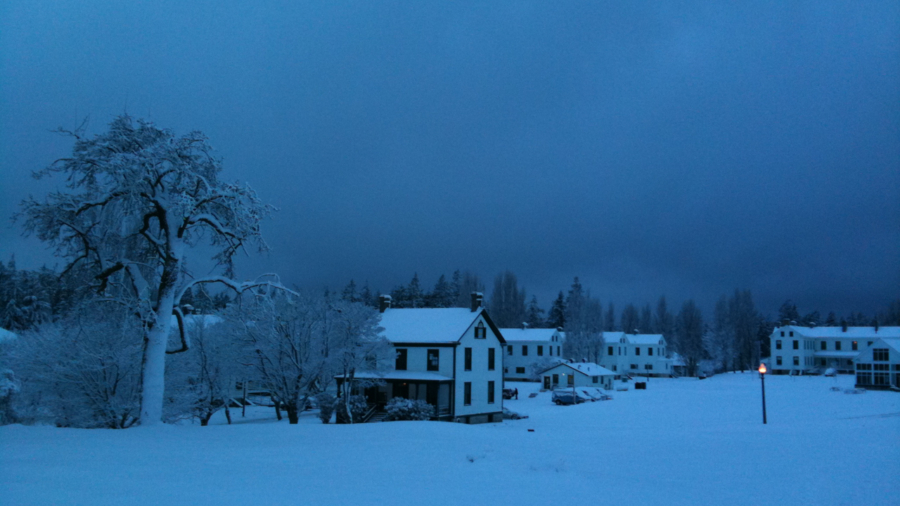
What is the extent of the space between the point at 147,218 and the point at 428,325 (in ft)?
92.8

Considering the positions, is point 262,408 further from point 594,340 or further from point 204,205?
point 594,340

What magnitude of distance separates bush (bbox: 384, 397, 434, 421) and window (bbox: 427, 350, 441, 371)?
17.8ft

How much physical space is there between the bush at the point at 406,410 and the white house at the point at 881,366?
53.8m

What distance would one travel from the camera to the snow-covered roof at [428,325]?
38.9 metres

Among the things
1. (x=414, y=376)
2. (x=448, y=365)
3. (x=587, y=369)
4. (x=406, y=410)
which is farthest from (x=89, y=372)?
(x=587, y=369)

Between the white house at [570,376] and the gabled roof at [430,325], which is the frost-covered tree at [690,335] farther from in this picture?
the gabled roof at [430,325]

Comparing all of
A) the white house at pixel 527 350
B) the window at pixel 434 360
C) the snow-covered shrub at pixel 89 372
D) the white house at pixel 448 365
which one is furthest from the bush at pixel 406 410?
the white house at pixel 527 350

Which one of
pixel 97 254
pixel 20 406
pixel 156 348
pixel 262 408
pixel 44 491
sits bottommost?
pixel 262 408

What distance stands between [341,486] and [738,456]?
1011cm

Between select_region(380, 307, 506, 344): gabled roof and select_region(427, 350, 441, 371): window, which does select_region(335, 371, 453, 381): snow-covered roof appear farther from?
select_region(380, 307, 506, 344): gabled roof

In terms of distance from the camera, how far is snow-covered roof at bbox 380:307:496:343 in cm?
3894

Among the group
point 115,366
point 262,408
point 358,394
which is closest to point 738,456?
point 115,366

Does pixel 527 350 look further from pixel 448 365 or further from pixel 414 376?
pixel 414 376

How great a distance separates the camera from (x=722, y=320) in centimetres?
10725
